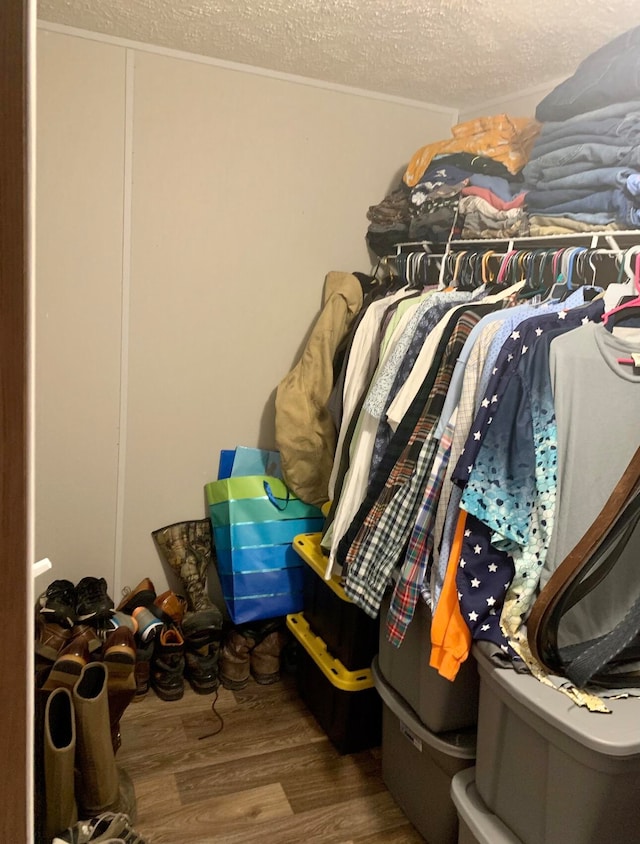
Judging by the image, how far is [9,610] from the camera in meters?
0.77

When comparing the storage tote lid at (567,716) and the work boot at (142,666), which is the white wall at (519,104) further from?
the work boot at (142,666)

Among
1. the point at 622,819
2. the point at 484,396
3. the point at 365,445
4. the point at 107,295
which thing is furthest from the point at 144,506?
the point at 622,819

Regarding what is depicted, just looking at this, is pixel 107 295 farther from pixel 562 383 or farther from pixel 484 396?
pixel 562 383

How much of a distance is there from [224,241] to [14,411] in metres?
1.71

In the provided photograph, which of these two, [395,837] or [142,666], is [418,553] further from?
[142,666]

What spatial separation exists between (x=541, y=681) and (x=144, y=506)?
1.55 meters

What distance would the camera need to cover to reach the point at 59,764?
1.49 metres

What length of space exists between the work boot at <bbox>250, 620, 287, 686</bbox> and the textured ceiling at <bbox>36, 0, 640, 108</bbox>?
76.2 inches

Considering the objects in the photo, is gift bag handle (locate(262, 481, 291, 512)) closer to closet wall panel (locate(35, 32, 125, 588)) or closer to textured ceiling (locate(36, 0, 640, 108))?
closet wall panel (locate(35, 32, 125, 588))

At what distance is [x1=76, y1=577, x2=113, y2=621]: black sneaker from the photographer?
214 cm

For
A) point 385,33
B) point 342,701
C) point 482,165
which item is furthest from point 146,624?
point 385,33

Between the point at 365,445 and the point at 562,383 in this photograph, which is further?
the point at 365,445

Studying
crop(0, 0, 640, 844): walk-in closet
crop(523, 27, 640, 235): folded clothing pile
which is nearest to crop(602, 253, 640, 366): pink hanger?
crop(0, 0, 640, 844): walk-in closet

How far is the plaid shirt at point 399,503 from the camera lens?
1607 millimetres
